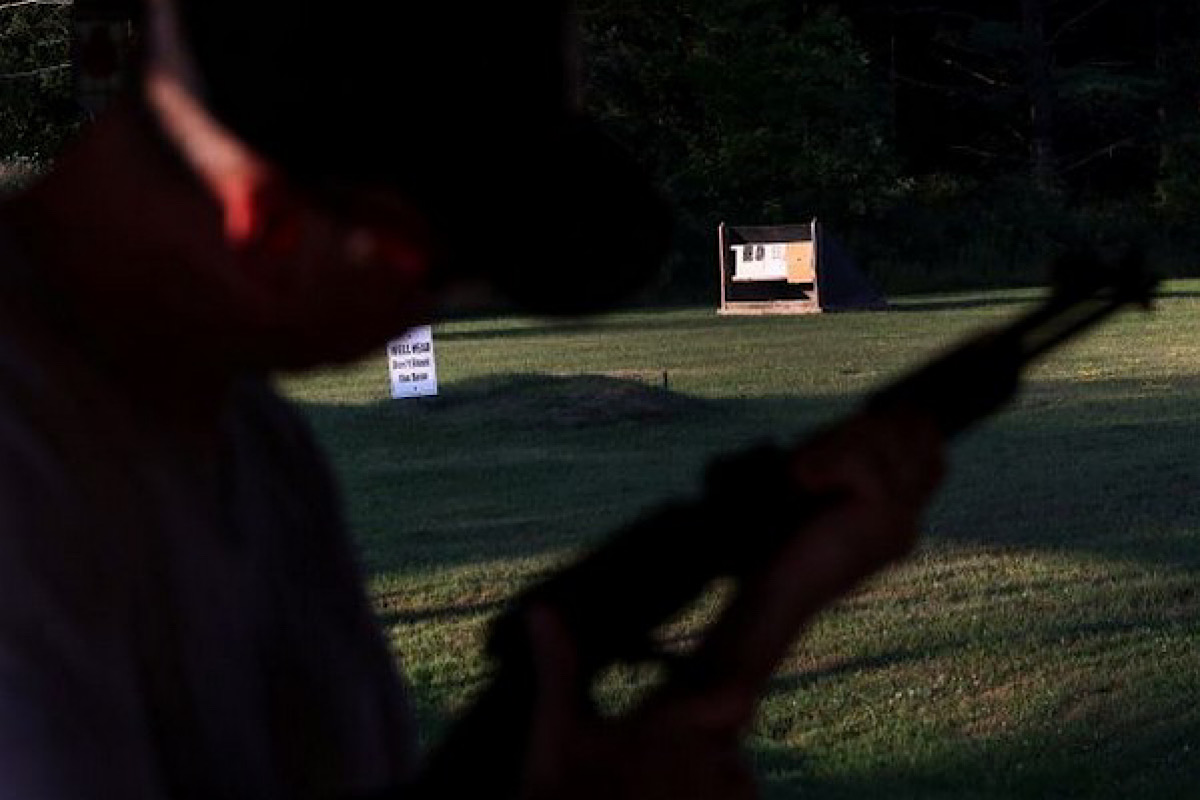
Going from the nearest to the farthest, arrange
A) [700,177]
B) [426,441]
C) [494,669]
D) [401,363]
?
[494,669]
[426,441]
[401,363]
[700,177]

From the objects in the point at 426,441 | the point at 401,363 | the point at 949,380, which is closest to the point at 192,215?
the point at 949,380

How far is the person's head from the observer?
977mm

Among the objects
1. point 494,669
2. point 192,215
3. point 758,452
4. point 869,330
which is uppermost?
point 192,215

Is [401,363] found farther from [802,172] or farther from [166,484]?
[802,172]

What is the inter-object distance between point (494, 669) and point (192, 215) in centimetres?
33

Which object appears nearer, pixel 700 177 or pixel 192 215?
pixel 192 215

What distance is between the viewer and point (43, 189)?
106 centimetres

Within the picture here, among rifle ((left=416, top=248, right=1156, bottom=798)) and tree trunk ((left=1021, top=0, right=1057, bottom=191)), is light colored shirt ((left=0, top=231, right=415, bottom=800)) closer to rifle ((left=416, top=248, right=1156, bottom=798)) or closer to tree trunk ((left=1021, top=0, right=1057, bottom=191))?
rifle ((left=416, top=248, right=1156, bottom=798))

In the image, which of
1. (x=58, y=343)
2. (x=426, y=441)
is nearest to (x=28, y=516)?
(x=58, y=343)

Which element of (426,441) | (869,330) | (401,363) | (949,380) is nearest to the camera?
(949,380)

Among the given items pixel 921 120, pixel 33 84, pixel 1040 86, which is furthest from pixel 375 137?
pixel 921 120

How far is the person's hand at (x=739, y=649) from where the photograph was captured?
111 centimetres

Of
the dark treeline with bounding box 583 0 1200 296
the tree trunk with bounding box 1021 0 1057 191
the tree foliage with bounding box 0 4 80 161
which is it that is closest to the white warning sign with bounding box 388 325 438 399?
the tree foliage with bounding box 0 4 80 161

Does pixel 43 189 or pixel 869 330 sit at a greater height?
pixel 43 189
